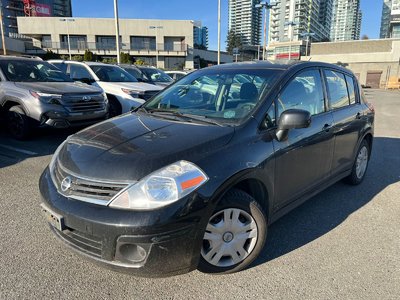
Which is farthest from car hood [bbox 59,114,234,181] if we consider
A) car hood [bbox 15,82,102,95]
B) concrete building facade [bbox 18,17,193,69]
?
concrete building facade [bbox 18,17,193,69]

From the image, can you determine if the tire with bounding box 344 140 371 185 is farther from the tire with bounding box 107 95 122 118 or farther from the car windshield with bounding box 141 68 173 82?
the car windshield with bounding box 141 68 173 82

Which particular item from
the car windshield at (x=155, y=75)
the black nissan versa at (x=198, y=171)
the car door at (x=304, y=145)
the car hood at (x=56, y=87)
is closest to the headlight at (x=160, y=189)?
the black nissan versa at (x=198, y=171)

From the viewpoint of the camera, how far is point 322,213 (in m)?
3.84

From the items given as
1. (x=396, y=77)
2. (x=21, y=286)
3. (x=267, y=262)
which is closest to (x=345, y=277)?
(x=267, y=262)

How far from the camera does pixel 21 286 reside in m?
2.46

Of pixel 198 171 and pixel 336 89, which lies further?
pixel 336 89

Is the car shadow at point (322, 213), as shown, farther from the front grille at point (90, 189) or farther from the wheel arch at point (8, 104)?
the wheel arch at point (8, 104)

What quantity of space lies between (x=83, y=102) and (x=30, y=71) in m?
1.69

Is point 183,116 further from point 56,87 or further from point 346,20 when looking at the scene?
point 346,20

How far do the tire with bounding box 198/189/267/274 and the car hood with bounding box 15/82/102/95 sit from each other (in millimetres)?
5357

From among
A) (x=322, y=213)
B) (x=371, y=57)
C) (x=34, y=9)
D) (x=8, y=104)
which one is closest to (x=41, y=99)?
(x=8, y=104)

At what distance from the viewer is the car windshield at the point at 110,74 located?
31.9 feet

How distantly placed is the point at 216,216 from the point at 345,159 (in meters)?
2.49

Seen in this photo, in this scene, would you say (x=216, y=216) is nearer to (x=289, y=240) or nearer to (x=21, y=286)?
(x=289, y=240)
